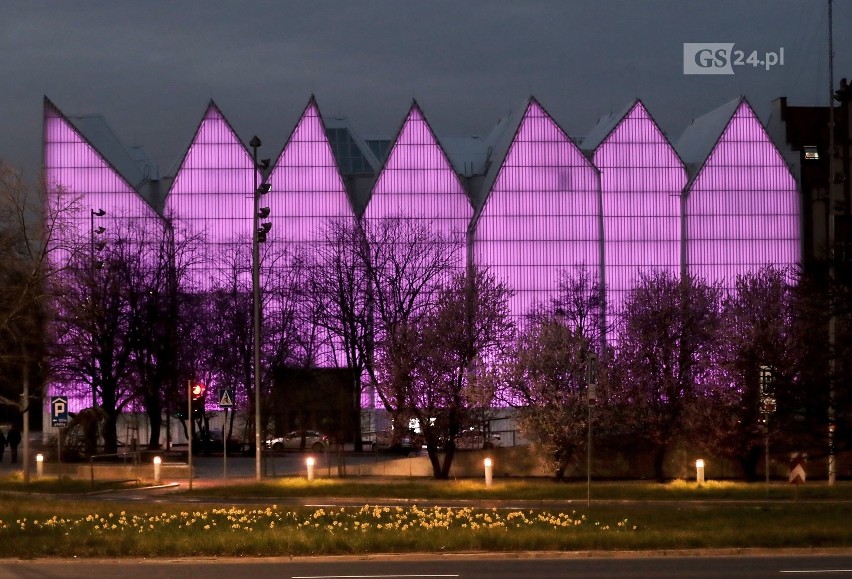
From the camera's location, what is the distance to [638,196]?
81.6 meters

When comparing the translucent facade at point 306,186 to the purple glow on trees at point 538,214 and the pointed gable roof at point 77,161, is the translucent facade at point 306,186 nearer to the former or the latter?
the pointed gable roof at point 77,161

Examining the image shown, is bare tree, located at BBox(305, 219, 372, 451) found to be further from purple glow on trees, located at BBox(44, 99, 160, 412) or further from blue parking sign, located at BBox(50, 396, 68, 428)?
→ blue parking sign, located at BBox(50, 396, 68, 428)

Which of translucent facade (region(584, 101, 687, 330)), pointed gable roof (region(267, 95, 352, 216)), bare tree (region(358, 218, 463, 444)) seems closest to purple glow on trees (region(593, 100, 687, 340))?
translucent facade (region(584, 101, 687, 330))

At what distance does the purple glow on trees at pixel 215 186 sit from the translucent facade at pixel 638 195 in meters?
23.8

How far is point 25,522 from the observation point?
2286 centimetres

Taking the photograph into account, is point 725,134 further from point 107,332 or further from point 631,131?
point 107,332

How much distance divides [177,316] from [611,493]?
101 ft

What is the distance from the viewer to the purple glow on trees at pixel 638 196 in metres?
80.9

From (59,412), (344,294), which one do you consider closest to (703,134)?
(344,294)

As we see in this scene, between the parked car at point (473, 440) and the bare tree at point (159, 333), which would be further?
the bare tree at point (159, 333)

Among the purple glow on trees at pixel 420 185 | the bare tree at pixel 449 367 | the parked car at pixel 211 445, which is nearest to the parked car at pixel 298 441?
the parked car at pixel 211 445

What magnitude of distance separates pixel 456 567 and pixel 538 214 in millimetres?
63251

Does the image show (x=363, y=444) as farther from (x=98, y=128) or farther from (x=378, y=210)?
(x=98, y=128)

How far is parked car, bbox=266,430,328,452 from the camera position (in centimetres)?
5894
